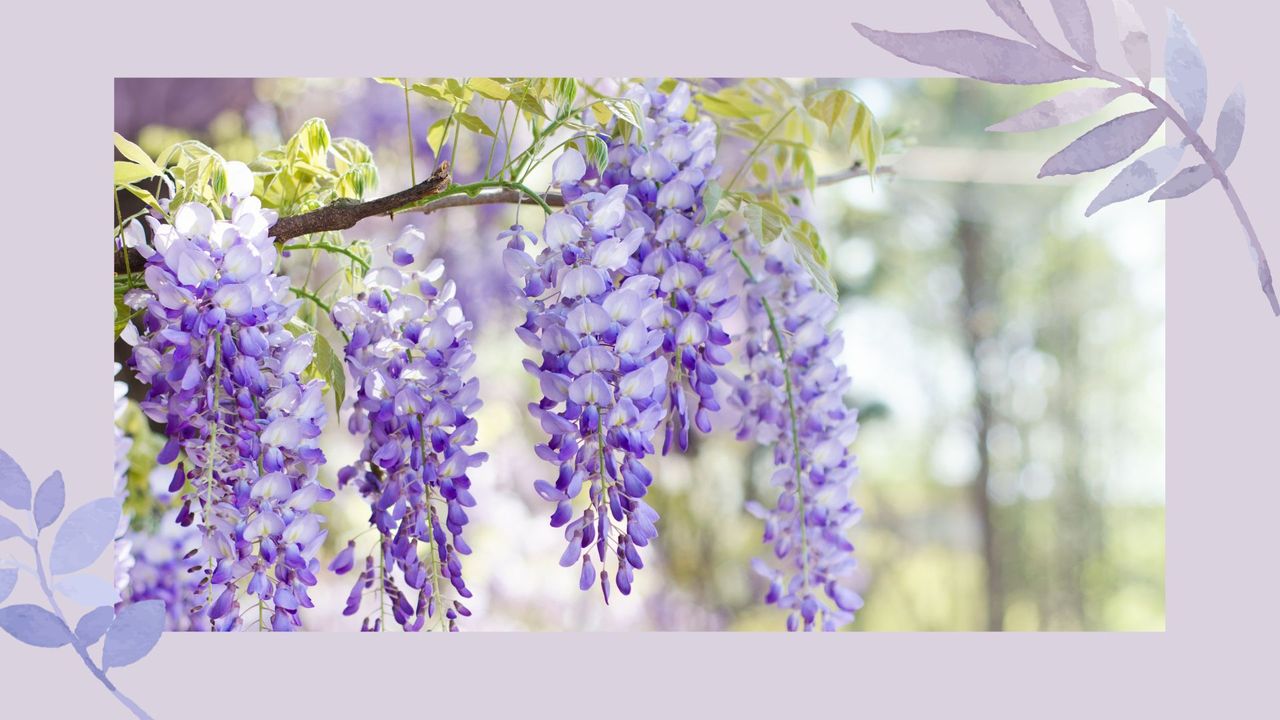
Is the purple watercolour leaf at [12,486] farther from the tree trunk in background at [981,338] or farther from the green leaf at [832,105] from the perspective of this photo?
the tree trunk in background at [981,338]

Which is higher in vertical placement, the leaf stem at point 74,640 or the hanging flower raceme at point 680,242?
the hanging flower raceme at point 680,242

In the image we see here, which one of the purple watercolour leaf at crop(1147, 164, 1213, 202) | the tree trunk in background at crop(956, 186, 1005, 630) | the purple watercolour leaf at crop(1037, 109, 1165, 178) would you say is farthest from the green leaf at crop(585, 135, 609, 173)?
the tree trunk in background at crop(956, 186, 1005, 630)

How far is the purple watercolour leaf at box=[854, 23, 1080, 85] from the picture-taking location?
2.99 ft

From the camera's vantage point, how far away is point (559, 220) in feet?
2.70

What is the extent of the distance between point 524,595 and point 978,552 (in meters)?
1.81

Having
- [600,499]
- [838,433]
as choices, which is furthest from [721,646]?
[600,499]

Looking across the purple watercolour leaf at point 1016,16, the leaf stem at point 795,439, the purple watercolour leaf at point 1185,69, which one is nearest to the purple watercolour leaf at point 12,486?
the leaf stem at point 795,439

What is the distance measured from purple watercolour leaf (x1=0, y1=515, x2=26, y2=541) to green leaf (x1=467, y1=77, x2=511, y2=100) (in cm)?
53

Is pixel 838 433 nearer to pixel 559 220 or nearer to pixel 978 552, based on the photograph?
pixel 559 220

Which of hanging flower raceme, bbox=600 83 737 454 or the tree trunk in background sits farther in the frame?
the tree trunk in background

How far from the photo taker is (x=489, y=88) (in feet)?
3.03

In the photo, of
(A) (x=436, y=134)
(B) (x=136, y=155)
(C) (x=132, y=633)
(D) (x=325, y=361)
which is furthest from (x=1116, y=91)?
(C) (x=132, y=633)

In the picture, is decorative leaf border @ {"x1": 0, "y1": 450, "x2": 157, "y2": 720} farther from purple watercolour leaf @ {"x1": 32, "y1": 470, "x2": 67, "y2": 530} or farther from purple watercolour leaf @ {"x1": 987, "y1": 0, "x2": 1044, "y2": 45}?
purple watercolour leaf @ {"x1": 987, "y1": 0, "x2": 1044, "y2": 45}

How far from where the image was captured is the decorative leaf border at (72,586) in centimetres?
92
